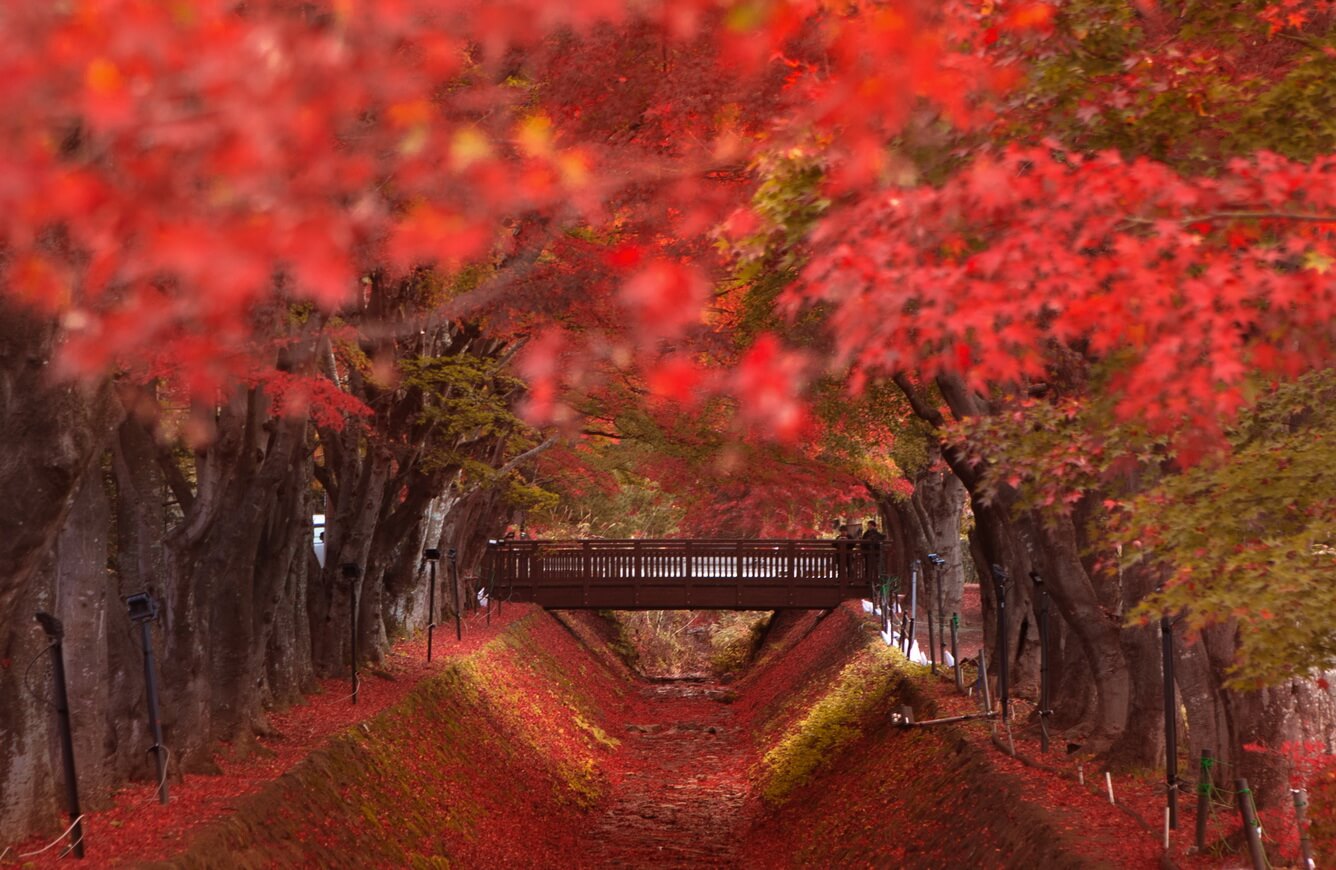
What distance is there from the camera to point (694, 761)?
26641 millimetres

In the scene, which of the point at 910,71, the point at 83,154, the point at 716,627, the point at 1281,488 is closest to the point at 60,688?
the point at 83,154

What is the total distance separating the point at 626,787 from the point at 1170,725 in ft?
47.5

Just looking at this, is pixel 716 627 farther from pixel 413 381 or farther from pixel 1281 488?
pixel 1281 488

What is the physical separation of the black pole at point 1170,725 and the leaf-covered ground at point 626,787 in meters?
0.25

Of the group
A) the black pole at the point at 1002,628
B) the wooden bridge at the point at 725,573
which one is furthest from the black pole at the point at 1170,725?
the wooden bridge at the point at 725,573

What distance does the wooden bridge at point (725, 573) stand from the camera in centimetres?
3444

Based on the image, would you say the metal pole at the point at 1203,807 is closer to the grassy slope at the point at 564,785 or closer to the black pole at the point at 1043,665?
the grassy slope at the point at 564,785

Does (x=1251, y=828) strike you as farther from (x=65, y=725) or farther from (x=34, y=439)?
(x=65, y=725)

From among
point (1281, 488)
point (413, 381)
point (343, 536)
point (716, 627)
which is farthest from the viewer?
point (716, 627)

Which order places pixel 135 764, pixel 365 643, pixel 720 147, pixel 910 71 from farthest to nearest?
pixel 365 643 → pixel 135 764 → pixel 720 147 → pixel 910 71

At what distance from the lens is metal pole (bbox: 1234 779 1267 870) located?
903 cm

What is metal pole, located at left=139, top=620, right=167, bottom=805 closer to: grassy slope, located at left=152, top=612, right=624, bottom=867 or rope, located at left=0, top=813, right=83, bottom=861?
grassy slope, located at left=152, top=612, right=624, bottom=867

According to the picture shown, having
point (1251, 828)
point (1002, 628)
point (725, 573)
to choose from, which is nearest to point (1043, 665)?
point (1002, 628)

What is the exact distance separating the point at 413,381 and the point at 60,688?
820cm
